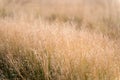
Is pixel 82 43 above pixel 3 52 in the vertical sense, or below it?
above

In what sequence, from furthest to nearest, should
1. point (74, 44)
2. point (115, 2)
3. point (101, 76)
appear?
point (115, 2), point (74, 44), point (101, 76)

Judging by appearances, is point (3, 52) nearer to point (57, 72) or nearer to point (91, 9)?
point (57, 72)

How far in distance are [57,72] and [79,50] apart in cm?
40

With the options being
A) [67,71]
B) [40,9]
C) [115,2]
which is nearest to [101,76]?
[67,71]

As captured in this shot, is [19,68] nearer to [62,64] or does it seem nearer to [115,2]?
[62,64]

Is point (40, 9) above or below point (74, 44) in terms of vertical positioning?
below

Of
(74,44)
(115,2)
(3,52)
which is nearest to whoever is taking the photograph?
(74,44)

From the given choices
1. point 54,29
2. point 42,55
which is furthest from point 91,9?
point 42,55

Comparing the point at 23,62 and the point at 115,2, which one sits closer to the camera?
the point at 23,62

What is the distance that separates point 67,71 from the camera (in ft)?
14.6

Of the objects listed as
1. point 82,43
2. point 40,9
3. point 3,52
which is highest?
point 82,43

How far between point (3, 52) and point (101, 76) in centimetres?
161

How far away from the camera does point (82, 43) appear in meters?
4.88

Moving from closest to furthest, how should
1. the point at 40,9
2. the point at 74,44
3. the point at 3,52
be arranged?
the point at 74,44
the point at 3,52
the point at 40,9
